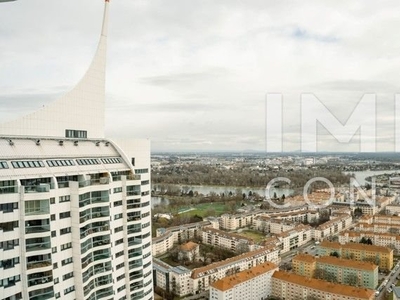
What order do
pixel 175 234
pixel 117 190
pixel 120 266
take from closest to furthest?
pixel 117 190, pixel 120 266, pixel 175 234

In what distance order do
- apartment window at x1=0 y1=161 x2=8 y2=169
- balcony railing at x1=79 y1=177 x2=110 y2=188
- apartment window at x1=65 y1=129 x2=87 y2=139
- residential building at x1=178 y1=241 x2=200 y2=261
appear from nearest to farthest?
1. apartment window at x1=0 y1=161 x2=8 y2=169
2. balcony railing at x1=79 y1=177 x2=110 y2=188
3. apartment window at x1=65 y1=129 x2=87 y2=139
4. residential building at x1=178 y1=241 x2=200 y2=261

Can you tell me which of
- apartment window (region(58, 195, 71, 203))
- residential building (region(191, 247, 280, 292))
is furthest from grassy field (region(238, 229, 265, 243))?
apartment window (region(58, 195, 71, 203))

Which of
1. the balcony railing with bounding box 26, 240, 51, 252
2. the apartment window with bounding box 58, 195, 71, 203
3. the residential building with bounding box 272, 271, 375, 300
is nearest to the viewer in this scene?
the balcony railing with bounding box 26, 240, 51, 252

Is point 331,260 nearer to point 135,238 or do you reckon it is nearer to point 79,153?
point 135,238

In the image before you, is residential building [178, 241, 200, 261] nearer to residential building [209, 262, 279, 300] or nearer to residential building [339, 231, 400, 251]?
residential building [209, 262, 279, 300]

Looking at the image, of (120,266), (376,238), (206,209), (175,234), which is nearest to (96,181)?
(120,266)

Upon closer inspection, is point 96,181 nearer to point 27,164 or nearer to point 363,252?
point 27,164
